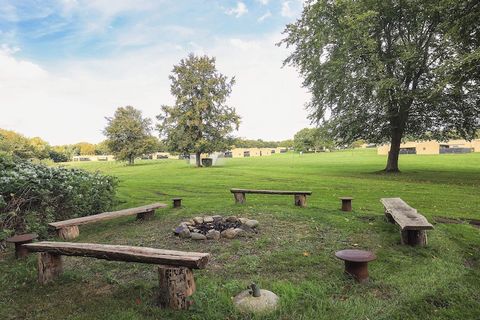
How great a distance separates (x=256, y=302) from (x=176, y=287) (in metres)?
0.93

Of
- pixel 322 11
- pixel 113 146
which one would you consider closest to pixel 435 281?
pixel 322 11

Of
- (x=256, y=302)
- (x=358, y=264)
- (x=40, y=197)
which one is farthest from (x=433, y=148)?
(x=256, y=302)

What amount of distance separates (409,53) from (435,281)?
665 inches

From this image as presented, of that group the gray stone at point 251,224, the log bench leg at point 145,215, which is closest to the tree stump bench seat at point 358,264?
the gray stone at point 251,224

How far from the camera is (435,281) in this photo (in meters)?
4.16

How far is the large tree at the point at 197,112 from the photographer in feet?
110

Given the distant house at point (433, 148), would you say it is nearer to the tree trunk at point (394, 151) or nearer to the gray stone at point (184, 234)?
the tree trunk at point (394, 151)

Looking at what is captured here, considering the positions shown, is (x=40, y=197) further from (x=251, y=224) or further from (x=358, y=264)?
(x=358, y=264)

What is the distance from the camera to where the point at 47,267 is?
459 cm

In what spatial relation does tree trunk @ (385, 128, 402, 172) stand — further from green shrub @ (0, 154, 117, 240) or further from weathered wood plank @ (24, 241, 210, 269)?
weathered wood plank @ (24, 241, 210, 269)

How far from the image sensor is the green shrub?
661 cm

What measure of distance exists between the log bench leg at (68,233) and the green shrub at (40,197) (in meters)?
0.43

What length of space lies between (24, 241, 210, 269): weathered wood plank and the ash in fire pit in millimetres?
2423

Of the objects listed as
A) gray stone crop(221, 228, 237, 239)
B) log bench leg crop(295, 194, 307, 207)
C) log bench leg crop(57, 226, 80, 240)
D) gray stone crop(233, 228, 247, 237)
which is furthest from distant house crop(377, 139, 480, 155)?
log bench leg crop(57, 226, 80, 240)
